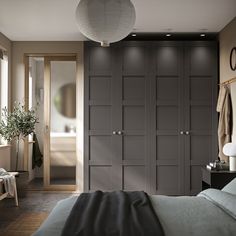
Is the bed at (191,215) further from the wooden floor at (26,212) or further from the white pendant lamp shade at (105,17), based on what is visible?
the wooden floor at (26,212)

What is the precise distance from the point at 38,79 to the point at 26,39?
2.28 feet

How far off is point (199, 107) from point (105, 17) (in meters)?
3.63

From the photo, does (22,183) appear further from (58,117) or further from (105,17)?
(105,17)

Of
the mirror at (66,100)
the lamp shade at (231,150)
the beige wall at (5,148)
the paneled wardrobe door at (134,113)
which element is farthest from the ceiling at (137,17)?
the lamp shade at (231,150)

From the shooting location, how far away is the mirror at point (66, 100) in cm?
670

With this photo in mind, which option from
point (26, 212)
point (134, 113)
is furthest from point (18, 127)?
point (134, 113)

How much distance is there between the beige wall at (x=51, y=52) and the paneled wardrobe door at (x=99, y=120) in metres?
0.40

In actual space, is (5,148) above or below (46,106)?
below

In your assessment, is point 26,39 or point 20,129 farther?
point 26,39

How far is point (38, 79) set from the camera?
686 cm

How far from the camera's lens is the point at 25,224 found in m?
4.55

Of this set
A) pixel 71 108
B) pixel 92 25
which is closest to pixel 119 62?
pixel 71 108

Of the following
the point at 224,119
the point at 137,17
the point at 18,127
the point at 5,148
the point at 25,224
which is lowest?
the point at 25,224

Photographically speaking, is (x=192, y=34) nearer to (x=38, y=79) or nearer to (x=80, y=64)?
(x=80, y=64)
